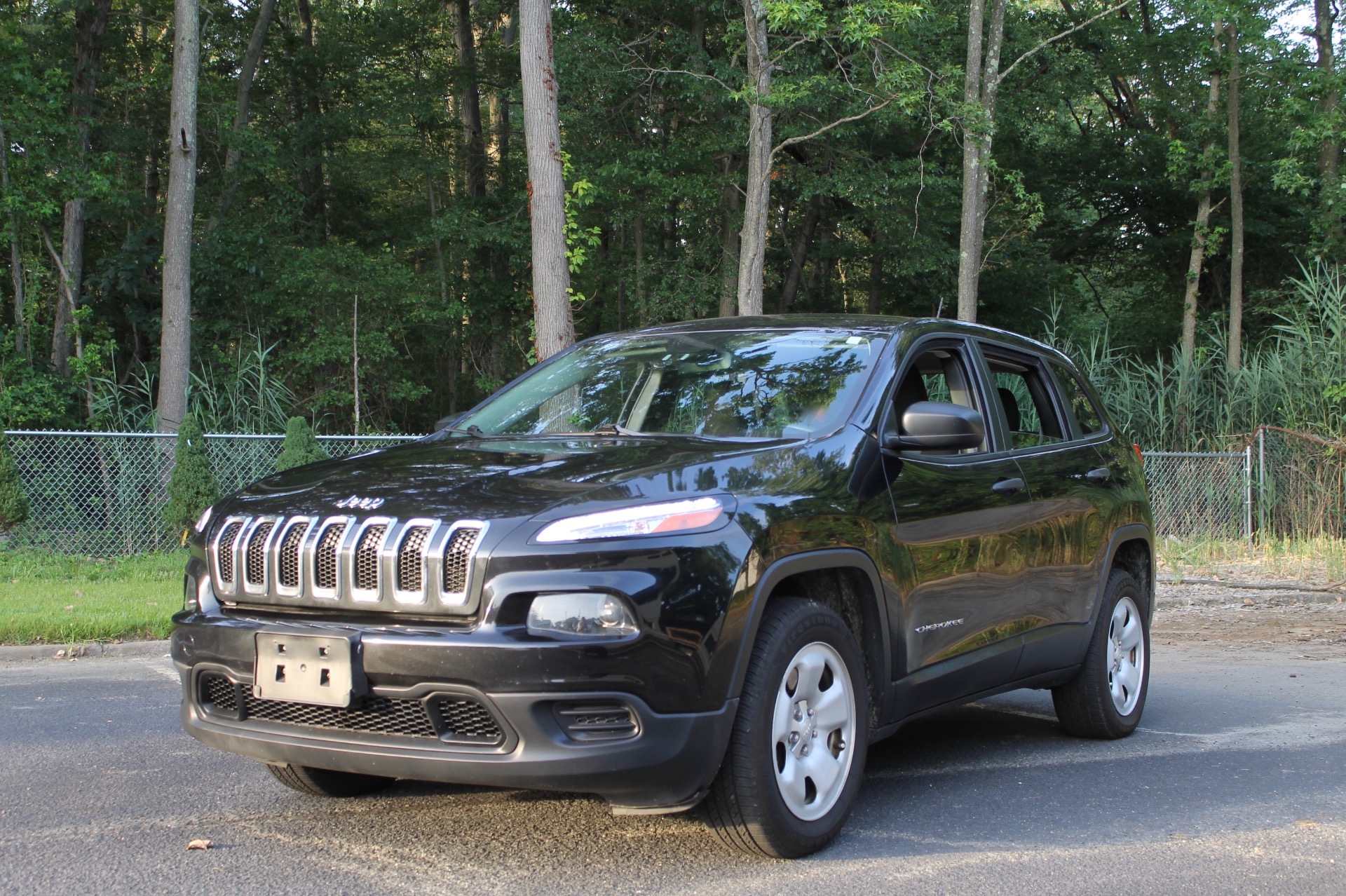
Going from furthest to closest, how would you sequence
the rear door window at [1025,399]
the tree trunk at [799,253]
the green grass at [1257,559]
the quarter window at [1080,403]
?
the tree trunk at [799,253], the green grass at [1257,559], the quarter window at [1080,403], the rear door window at [1025,399]

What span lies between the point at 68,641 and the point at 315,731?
5784mm

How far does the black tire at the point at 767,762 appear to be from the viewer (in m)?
3.60

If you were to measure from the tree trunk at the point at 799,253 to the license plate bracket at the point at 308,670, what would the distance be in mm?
28014

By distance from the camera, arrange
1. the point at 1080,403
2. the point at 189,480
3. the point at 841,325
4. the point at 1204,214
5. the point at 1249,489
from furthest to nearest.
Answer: the point at 1204,214 < the point at 1249,489 < the point at 189,480 < the point at 1080,403 < the point at 841,325

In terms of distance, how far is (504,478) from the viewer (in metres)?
3.84

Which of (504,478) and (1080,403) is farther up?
(1080,403)

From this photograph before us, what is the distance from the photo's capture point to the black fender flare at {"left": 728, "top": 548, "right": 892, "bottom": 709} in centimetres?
359

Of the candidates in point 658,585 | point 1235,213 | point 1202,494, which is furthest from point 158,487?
point 1235,213

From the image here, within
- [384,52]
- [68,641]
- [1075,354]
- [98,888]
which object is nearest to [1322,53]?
[1075,354]

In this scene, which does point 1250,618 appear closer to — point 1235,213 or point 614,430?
point 614,430

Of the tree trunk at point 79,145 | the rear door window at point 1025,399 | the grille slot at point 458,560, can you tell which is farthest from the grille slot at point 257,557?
the tree trunk at point 79,145

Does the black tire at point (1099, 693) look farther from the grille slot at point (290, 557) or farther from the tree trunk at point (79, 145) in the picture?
the tree trunk at point (79, 145)

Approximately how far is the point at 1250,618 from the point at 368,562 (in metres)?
9.64

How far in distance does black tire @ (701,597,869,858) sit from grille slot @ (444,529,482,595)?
0.88 meters
